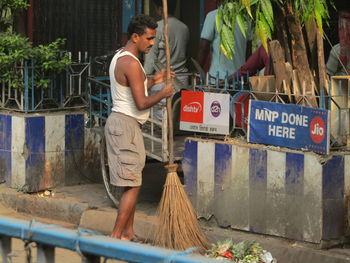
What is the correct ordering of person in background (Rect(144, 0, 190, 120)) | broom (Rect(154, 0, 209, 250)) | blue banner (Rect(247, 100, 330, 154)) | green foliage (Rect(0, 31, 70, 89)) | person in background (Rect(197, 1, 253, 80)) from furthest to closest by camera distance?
person in background (Rect(144, 0, 190, 120)) < green foliage (Rect(0, 31, 70, 89)) < person in background (Rect(197, 1, 253, 80)) < blue banner (Rect(247, 100, 330, 154)) < broom (Rect(154, 0, 209, 250))

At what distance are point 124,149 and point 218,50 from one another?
234 cm

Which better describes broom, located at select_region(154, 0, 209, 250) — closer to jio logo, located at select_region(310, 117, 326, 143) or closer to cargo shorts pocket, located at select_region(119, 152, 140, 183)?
cargo shorts pocket, located at select_region(119, 152, 140, 183)

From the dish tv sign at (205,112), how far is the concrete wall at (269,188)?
125 mm

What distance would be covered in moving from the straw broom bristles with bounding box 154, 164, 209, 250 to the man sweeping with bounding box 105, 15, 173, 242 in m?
0.22

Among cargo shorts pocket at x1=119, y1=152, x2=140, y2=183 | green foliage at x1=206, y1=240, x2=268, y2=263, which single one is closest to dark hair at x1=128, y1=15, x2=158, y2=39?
cargo shorts pocket at x1=119, y1=152, x2=140, y2=183

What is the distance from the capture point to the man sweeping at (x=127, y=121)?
631 cm

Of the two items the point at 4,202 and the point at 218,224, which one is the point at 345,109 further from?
the point at 4,202

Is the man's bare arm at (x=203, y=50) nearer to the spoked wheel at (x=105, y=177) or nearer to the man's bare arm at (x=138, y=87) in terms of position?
the spoked wheel at (x=105, y=177)

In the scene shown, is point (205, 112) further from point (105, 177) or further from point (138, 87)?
point (105, 177)

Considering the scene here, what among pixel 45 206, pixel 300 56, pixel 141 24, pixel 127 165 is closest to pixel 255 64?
pixel 300 56

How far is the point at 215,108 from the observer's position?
7172mm

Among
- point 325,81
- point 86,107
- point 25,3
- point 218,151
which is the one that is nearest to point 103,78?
point 86,107

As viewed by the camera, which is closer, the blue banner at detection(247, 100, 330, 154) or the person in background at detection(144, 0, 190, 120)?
the blue banner at detection(247, 100, 330, 154)

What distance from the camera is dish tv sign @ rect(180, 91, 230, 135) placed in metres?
7.11
